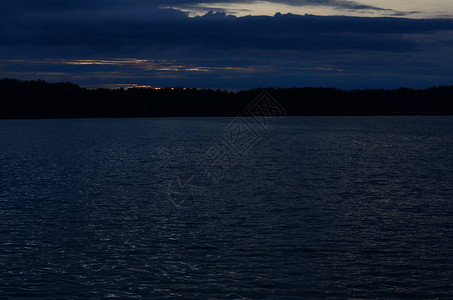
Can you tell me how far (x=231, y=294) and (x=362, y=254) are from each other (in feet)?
23.9

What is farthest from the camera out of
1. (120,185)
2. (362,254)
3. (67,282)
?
(120,185)

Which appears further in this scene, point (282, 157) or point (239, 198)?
point (282, 157)

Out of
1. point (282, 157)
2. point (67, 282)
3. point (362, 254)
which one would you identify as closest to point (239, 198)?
point (362, 254)

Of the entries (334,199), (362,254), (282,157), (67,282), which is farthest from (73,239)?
(282,157)

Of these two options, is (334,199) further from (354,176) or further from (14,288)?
(14,288)

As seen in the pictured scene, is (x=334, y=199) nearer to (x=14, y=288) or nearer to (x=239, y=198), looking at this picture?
(x=239, y=198)

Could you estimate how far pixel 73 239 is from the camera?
82.4 feet

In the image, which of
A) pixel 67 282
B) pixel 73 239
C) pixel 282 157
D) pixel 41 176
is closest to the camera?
pixel 67 282

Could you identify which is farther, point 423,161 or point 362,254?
point 423,161

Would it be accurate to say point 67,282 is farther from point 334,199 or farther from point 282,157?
point 282,157

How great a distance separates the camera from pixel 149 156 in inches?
2995

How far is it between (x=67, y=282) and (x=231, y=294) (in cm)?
564

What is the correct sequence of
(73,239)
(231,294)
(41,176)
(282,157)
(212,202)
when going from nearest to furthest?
1. (231,294)
2. (73,239)
3. (212,202)
4. (41,176)
5. (282,157)

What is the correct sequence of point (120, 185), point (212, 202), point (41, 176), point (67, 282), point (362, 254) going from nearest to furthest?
1. point (67, 282)
2. point (362, 254)
3. point (212, 202)
4. point (120, 185)
5. point (41, 176)
